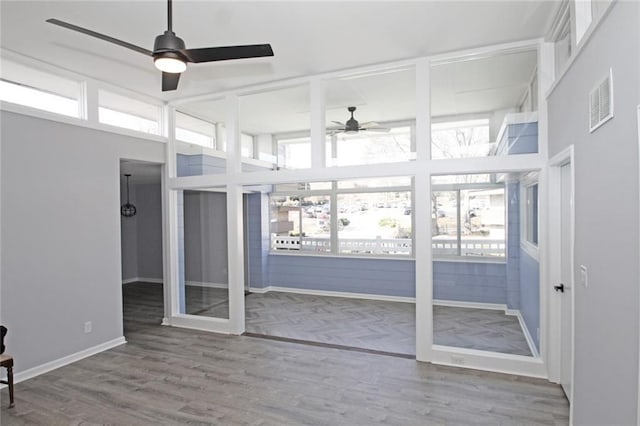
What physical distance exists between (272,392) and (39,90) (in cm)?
391

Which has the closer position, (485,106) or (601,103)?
(601,103)

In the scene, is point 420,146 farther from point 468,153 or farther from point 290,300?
point 290,300

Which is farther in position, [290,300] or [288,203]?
[288,203]

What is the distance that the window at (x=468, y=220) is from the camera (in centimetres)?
389

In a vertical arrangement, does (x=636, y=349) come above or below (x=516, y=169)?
below

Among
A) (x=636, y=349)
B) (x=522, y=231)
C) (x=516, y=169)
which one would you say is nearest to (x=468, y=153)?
(x=516, y=169)

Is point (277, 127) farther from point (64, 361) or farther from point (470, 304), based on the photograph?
point (64, 361)

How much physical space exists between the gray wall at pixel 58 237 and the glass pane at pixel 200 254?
3.09ft

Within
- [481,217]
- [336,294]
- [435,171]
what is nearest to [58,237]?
[435,171]

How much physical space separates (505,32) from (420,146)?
1.27 metres

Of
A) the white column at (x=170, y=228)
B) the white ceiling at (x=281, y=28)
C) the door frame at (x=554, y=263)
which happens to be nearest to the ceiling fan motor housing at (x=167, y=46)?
the white ceiling at (x=281, y=28)

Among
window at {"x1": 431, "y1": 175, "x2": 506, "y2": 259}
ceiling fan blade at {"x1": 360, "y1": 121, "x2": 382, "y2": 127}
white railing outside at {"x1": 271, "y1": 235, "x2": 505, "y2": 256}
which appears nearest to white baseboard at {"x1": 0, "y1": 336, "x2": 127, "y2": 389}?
white railing outside at {"x1": 271, "y1": 235, "x2": 505, "y2": 256}

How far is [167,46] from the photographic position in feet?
7.77

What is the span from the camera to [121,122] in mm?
4797
